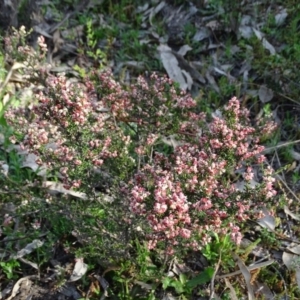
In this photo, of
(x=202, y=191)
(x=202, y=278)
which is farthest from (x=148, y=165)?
(x=202, y=278)

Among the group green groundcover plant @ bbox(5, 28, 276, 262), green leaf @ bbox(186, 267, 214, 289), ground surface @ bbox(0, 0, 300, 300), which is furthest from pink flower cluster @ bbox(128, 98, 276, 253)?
ground surface @ bbox(0, 0, 300, 300)

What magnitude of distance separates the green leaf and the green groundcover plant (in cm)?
18

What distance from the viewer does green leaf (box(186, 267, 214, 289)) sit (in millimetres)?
3045

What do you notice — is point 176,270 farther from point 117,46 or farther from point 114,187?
point 117,46

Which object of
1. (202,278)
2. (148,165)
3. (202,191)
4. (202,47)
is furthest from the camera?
(202,47)

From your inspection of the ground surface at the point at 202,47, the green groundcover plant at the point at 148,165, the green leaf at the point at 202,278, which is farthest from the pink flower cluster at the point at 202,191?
the ground surface at the point at 202,47

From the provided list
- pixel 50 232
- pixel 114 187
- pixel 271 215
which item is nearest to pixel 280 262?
pixel 271 215

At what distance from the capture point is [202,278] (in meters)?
3.07

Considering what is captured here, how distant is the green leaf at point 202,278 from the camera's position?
304cm

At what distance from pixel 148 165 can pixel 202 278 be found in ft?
2.77

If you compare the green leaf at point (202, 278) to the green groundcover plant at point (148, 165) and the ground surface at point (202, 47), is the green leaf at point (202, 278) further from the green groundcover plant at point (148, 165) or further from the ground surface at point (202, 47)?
the ground surface at point (202, 47)

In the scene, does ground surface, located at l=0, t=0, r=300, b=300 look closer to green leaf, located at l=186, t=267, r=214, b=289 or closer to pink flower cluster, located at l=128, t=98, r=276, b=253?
green leaf, located at l=186, t=267, r=214, b=289

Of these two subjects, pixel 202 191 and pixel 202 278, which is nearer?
pixel 202 191

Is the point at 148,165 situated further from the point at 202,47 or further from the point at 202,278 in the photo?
the point at 202,47
